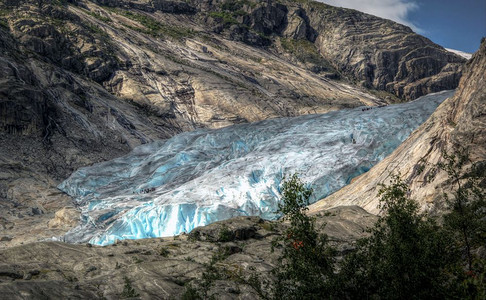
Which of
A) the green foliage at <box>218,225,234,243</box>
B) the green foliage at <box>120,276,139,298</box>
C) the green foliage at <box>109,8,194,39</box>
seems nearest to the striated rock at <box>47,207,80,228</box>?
the green foliage at <box>218,225,234,243</box>

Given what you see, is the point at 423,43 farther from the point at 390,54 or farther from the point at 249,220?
the point at 249,220

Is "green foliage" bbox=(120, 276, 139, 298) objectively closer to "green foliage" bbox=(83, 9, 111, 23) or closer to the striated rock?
the striated rock

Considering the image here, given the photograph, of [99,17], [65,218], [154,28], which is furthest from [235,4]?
[65,218]

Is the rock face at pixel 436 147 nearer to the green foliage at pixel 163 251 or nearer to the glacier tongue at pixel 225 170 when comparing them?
the glacier tongue at pixel 225 170

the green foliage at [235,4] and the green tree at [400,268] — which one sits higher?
the green foliage at [235,4]

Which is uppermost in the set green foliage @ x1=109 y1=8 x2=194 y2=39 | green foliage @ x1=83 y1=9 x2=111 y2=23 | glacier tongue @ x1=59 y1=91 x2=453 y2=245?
green foliage @ x1=109 y1=8 x2=194 y2=39

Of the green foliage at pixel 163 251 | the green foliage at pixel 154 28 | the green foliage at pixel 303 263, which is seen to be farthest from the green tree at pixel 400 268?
Result: the green foliage at pixel 154 28

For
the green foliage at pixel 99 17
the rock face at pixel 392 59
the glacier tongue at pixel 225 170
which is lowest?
the glacier tongue at pixel 225 170
